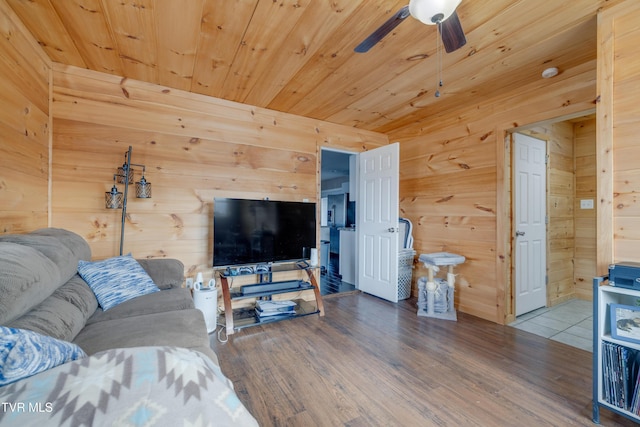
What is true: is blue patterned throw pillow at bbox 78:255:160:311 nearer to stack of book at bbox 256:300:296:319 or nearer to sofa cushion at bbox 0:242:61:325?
sofa cushion at bbox 0:242:61:325

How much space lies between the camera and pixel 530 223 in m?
3.23

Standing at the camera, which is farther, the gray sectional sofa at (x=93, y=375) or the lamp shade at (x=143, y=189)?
the lamp shade at (x=143, y=189)

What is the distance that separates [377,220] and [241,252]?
1.86 m

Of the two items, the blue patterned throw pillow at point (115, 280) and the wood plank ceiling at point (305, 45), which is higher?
the wood plank ceiling at point (305, 45)

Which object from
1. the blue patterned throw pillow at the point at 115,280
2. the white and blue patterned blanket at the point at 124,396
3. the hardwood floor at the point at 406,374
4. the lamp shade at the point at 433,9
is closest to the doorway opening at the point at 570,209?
the hardwood floor at the point at 406,374

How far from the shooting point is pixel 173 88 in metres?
2.88

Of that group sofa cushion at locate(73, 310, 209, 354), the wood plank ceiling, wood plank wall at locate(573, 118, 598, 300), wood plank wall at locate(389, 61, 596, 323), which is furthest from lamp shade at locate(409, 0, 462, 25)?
wood plank wall at locate(573, 118, 598, 300)

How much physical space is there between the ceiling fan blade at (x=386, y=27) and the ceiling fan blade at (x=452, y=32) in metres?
0.22

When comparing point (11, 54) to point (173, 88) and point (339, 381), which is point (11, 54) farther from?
point (339, 381)

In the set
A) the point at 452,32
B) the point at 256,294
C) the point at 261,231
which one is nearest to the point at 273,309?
the point at 256,294

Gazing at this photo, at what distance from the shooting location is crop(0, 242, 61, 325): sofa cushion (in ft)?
3.25

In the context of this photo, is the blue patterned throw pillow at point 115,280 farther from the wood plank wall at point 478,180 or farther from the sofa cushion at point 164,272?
the wood plank wall at point 478,180

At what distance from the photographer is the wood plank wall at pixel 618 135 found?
162cm

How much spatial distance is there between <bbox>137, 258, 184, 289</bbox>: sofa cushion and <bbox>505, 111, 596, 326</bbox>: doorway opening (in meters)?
4.15
